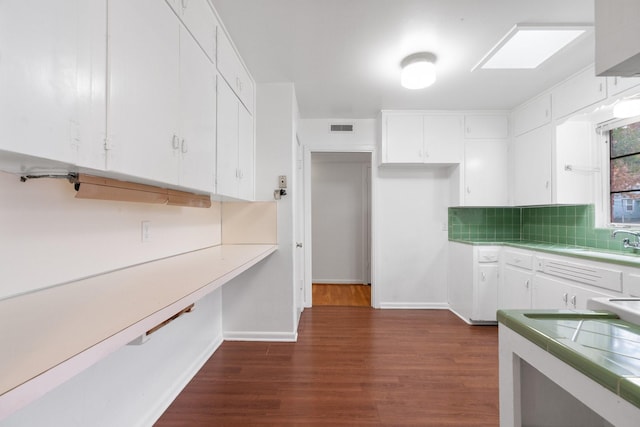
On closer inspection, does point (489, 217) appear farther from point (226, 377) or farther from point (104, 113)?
point (104, 113)

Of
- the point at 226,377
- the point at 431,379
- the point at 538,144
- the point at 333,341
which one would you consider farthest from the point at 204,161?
the point at 538,144

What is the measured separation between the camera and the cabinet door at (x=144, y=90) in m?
0.93

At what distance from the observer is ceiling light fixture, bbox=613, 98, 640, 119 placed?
2.03 metres

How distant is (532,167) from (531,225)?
2.63 feet

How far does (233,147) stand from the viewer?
6.72 feet

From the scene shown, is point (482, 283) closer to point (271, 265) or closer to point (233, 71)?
point (271, 265)

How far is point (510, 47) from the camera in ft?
6.63

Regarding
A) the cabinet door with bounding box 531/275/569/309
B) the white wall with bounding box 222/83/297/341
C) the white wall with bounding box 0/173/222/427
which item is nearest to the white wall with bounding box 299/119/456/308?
the white wall with bounding box 222/83/297/341

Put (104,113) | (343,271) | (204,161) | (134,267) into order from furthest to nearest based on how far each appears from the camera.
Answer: (343,271), (204,161), (134,267), (104,113)

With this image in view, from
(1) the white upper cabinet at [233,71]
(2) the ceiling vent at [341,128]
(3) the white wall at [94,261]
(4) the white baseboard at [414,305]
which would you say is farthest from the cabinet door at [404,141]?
(3) the white wall at [94,261]

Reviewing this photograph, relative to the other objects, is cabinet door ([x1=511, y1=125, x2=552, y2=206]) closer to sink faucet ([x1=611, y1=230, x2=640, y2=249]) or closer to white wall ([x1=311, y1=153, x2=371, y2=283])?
sink faucet ([x1=611, y1=230, x2=640, y2=249])

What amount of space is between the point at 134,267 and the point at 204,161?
2.17ft

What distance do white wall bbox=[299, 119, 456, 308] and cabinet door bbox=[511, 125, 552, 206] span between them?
71 cm

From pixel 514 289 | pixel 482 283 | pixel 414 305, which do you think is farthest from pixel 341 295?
pixel 514 289
